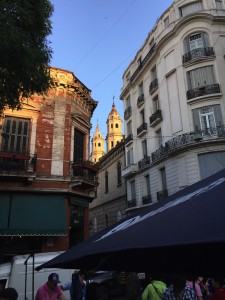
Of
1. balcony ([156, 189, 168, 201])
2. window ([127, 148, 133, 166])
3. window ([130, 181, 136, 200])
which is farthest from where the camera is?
window ([127, 148, 133, 166])

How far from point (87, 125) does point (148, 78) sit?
10.9 m

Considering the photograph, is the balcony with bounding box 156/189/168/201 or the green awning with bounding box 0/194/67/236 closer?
the green awning with bounding box 0/194/67/236

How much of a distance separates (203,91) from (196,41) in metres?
4.82

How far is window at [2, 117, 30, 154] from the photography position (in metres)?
15.7

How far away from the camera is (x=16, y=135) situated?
52.6 feet

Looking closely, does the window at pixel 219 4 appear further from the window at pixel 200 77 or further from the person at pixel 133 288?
the person at pixel 133 288

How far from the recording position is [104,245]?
1.66 m

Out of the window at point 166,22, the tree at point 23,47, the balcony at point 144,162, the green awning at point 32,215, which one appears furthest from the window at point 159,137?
the tree at point 23,47

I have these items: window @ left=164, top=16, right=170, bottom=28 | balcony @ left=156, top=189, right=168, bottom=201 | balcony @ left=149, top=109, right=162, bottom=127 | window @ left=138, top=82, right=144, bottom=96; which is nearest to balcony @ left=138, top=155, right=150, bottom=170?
balcony @ left=149, top=109, right=162, bottom=127

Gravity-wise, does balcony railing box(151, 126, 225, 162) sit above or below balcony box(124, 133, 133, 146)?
below

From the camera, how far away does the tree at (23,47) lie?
765 cm

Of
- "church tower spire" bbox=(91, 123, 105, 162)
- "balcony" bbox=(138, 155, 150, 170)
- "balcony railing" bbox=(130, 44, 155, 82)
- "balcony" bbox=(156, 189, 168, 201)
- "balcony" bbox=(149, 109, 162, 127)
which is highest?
"church tower spire" bbox=(91, 123, 105, 162)

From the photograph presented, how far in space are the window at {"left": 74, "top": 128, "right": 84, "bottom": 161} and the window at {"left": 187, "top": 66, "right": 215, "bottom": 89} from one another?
9730 mm

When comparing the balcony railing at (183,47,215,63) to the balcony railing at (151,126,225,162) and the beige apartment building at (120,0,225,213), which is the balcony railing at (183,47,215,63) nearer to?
the beige apartment building at (120,0,225,213)
